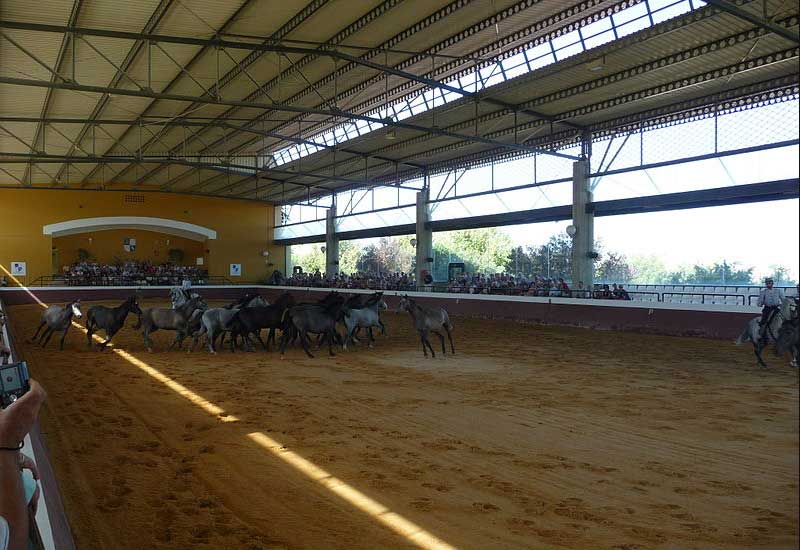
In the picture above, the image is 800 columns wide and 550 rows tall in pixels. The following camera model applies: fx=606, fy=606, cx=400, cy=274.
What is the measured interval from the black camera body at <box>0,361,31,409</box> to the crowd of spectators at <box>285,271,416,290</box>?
23.0m

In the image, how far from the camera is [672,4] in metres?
11.1

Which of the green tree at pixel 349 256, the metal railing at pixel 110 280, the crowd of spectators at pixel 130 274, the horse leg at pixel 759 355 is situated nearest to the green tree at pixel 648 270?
the horse leg at pixel 759 355

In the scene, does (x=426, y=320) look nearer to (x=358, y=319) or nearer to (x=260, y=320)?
(x=358, y=319)

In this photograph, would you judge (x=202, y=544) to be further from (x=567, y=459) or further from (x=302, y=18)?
(x=302, y=18)

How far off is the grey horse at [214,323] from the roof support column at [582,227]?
10.9 metres

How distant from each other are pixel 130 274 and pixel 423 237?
1791cm

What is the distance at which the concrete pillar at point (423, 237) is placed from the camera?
25719 mm

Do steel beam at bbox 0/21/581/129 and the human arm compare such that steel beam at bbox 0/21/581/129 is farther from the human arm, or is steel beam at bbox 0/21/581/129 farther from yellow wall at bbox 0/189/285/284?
yellow wall at bbox 0/189/285/284

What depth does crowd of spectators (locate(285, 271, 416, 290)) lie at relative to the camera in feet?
85.1

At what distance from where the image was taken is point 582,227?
18547 mm

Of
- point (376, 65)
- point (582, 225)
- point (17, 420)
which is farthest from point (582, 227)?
point (17, 420)

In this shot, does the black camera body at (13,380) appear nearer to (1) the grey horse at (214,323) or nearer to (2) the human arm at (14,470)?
(2) the human arm at (14,470)

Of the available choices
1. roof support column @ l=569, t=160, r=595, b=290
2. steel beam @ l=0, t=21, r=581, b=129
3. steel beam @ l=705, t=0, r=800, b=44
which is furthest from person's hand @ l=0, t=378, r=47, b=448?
roof support column @ l=569, t=160, r=595, b=290

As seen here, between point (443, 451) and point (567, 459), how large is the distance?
41.9 inches
